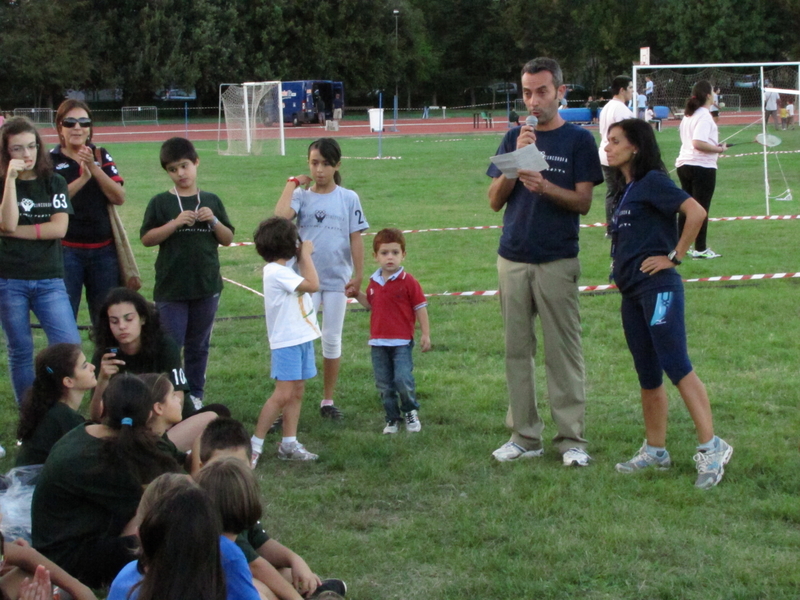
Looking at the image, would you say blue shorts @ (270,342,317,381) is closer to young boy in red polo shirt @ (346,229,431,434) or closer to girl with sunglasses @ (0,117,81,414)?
young boy in red polo shirt @ (346,229,431,434)

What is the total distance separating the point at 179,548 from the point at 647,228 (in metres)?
3.10

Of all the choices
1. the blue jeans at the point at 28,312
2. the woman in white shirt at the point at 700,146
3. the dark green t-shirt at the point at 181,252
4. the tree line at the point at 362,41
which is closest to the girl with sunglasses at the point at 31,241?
the blue jeans at the point at 28,312

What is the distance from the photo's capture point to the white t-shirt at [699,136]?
10844mm

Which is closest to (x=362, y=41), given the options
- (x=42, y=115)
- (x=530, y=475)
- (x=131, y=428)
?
(x=42, y=115)

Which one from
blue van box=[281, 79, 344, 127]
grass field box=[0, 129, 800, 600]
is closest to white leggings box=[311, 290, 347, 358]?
grass field box=[0, 129, 800, 600]

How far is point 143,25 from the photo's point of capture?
2064 inches

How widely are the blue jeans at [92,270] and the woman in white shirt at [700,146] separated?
689cm

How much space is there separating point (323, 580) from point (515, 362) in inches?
75.4

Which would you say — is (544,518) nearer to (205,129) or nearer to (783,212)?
(783,212)

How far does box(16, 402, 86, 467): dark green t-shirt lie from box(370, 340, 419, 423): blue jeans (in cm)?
203

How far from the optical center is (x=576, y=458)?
5.30 meters

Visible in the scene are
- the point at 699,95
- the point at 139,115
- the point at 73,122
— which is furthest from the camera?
the point at 139,115

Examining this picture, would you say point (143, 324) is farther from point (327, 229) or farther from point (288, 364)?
point (327, 229)

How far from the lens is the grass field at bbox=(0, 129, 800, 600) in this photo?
4.11m
